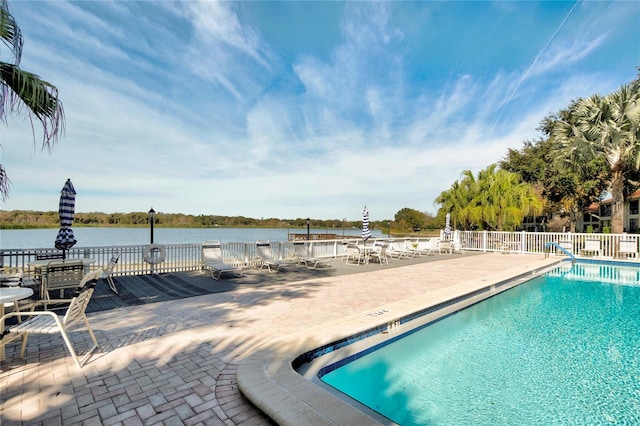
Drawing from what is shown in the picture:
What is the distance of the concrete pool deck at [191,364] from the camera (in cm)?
223

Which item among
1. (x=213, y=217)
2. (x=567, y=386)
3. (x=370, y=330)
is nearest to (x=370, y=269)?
(x=370, y=330)

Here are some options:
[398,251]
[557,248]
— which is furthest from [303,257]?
[557,248]

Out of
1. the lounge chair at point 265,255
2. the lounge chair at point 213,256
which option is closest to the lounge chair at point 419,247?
the lounge chair at point 265,255

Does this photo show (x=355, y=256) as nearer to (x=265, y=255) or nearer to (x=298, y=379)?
(x=265, y=255)

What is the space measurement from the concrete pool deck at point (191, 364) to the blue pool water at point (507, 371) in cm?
59

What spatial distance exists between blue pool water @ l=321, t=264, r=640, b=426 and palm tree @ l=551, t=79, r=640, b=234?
12.3 m

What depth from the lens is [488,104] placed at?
15.3 m

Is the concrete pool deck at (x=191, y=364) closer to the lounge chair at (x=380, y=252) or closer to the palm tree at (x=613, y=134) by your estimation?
the lounge chair at (x=380, y=252)

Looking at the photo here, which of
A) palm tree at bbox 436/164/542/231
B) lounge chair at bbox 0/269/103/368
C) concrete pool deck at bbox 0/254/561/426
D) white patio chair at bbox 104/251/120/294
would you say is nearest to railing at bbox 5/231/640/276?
white patio chair at bbox 104/251/120/294

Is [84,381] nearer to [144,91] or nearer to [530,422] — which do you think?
[530,422]

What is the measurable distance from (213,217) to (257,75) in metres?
21.0

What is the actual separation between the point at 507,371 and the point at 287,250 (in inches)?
315

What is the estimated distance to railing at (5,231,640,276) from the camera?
816cm

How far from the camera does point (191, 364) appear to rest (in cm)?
310
